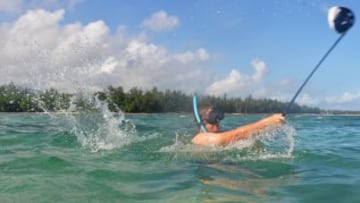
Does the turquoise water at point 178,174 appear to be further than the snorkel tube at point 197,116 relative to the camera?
No

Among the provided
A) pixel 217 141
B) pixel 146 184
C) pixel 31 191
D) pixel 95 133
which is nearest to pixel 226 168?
pixel 217 141

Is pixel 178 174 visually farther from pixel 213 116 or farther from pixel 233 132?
pixel 213 116

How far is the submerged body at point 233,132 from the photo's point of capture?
8.09 meters

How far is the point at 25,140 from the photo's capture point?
631 inches

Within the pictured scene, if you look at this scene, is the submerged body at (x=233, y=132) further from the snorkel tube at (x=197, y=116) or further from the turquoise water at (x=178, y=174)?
the turquoise water at (x=178, y=174)

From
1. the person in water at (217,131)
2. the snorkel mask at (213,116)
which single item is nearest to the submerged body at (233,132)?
the person in water at (217,131)

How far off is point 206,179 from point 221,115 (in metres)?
2.13

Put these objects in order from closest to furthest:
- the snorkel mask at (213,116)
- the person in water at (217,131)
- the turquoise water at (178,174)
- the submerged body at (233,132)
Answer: the turquoise water at (178,174) < the submerged body at (233,132) < the person in water at (217,131) < the snorkel mask at (213,116)

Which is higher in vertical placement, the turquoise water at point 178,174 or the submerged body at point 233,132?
the submerged body at point 233,132

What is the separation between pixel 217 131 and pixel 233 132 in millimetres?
969

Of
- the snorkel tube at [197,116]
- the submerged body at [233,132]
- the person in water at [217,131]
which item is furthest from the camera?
the snorkel tube at [197,116]

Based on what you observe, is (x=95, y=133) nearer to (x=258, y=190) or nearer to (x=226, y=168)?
(x=226, y=168)

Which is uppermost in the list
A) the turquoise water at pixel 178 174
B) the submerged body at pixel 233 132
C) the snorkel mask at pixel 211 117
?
the snorkel mask at pixel 211 117

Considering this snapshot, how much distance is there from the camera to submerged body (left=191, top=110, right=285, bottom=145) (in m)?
8.09
